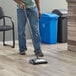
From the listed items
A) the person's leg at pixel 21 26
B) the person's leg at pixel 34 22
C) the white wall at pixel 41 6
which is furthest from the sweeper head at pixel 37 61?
the white wall at pixel 41 6

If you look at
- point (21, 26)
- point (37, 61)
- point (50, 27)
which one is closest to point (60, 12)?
point (50, 27)

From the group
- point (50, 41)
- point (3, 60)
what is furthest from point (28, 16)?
point (50, 41)

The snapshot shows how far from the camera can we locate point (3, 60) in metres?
4.64

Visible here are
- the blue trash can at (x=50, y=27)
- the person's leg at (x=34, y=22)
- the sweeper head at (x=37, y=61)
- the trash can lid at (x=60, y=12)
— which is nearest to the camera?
the sweeper head at (x=37, y=61)

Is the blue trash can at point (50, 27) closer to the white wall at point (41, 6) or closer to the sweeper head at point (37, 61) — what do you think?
the white wall at point (41, 6)

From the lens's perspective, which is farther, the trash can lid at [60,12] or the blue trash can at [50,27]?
the trash can lid at [60,12]

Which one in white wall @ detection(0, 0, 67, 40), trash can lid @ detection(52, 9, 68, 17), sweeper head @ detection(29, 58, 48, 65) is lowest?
sweeper head @ detection(29, 58, 48, 65)

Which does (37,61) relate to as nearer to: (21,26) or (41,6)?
(21,26)

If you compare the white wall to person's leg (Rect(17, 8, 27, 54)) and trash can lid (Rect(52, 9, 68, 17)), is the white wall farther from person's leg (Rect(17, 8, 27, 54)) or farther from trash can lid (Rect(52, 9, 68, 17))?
person's leg (Rect(17, 8, 27, 54))

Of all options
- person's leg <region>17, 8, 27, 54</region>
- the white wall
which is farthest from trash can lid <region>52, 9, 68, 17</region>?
person's leg <region>17, 8, 27, 54</region>

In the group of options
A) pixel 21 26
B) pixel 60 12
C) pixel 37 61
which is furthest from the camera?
pixel 60 12

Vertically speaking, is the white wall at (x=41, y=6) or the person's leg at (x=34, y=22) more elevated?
the white wall at (x=41, y=6)

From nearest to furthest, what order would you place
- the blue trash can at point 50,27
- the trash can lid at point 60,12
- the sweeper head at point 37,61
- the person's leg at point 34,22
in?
the sweeper head at point 37,61
the person's leg at point 34,22
the blue trash can at point 50,27
the trash can lid at point 60,12

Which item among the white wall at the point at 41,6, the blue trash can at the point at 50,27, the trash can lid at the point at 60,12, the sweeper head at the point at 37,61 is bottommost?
the sweeper head at the point at 37,61
